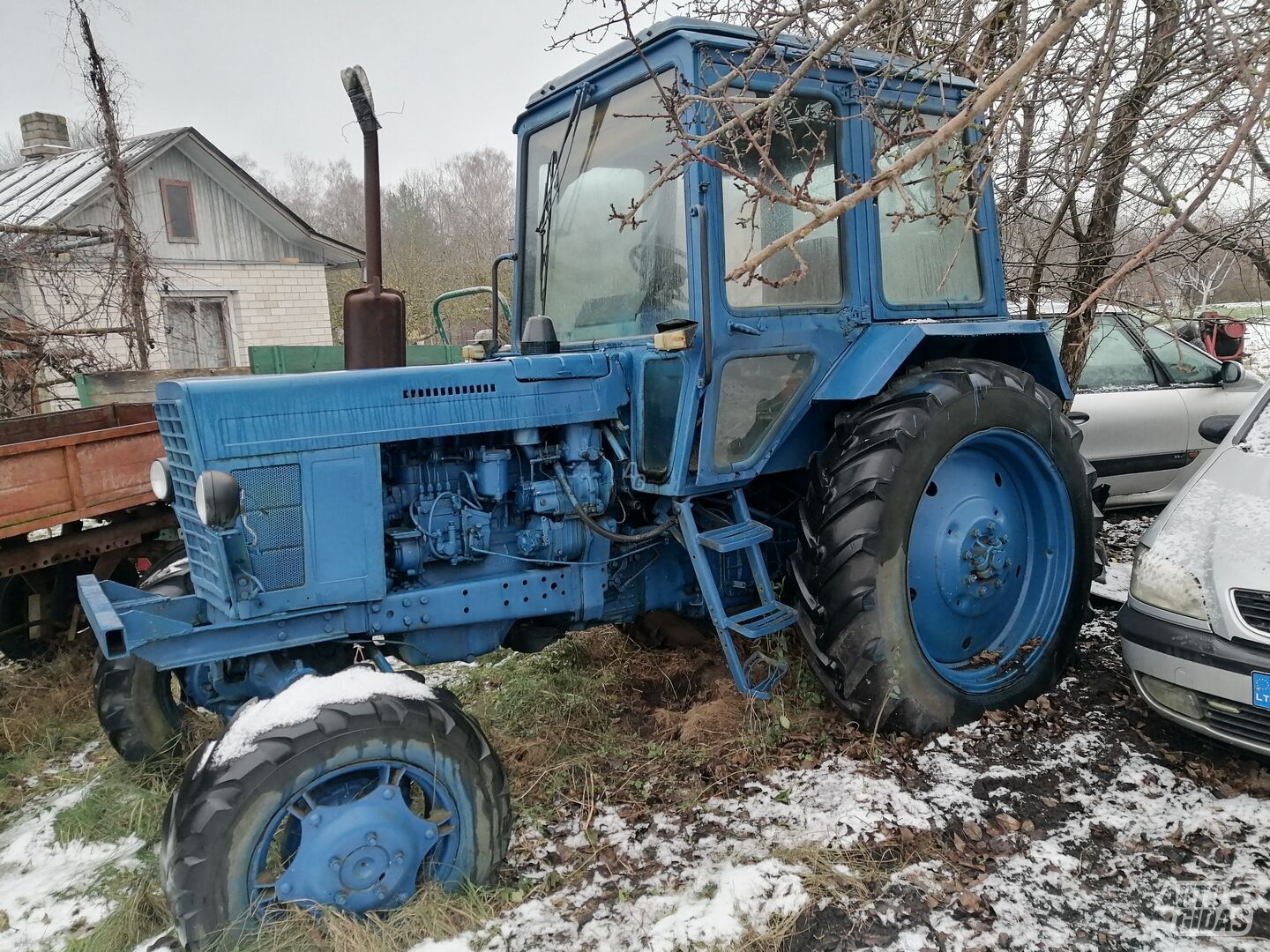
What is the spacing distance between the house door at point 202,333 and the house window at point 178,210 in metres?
1.07

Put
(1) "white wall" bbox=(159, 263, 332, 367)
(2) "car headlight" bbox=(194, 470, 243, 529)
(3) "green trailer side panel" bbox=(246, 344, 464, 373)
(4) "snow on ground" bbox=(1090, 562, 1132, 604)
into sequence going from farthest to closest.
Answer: (1) "white wall" bbox=(159, 263, 332, 367) → (3) "green trailer side panel" bbox=(246, 344, 464, 373) → (4) "snow on ground" bbox=(1090, 562, 1132, 604) → (2) "car headlight" bbox=(194, 470, 243, 529)

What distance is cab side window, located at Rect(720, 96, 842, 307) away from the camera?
3043 millimetres

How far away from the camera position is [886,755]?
3102 millimetres

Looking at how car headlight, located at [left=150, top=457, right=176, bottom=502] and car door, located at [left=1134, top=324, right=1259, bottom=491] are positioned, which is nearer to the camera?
car headlight, located at [left=150, top=457, right=176, bottom=502]

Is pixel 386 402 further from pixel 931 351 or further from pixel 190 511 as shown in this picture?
pixel 931 351

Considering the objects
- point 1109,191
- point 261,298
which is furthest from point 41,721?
point 261,298

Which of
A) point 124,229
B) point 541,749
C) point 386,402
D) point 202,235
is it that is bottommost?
point 541,749

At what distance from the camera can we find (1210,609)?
2883mm

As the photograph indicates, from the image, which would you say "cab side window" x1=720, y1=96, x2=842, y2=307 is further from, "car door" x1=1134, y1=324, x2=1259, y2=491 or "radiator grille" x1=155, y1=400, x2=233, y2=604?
"car door" x1=1134, y1=324, x2=1259, y2=491

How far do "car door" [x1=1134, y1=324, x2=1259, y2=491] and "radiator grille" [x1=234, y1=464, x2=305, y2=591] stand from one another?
5.77m

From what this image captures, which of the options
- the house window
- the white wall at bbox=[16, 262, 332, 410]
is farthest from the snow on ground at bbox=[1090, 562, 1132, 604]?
the house window

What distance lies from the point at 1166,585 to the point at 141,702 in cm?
370

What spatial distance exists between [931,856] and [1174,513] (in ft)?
5.47

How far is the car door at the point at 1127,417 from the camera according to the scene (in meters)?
5.77
